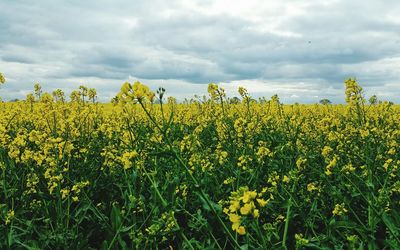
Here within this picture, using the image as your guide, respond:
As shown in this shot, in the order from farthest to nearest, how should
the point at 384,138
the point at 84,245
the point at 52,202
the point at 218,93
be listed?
the point at 218,93 → the point at 384,138 → the point at 52,202 → the point at 84,245

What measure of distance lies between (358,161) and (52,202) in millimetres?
3112

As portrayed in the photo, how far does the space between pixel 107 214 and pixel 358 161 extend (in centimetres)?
268

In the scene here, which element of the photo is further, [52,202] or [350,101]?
[350,101]

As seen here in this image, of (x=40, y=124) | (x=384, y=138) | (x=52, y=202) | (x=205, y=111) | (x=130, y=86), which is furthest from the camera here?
(x=205, y=111)

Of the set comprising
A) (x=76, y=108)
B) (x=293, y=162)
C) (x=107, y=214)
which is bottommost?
(x=107, y=214)

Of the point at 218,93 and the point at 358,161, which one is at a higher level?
the point at 218,93

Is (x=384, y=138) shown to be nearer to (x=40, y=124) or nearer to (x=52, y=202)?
(x=52, y=202)

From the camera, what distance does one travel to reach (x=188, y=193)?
3795mm

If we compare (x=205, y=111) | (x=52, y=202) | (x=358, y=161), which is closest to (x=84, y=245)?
(x=52, y=202)

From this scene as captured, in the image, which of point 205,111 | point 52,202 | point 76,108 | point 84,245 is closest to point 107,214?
point 52,202

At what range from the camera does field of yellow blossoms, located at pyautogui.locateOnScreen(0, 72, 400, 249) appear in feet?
8.09

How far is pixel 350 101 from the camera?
544 centimetres

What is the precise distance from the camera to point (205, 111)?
9.58m

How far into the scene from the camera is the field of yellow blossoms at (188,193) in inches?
97.1
